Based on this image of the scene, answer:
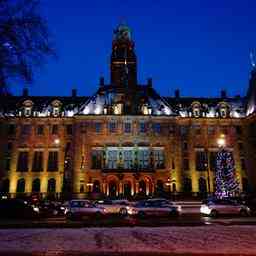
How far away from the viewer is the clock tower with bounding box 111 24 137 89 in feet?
198

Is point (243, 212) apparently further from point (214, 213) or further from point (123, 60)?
point (123, 60)

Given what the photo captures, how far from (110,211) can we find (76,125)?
90.0 feet

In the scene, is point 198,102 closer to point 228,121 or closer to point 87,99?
point 228,121

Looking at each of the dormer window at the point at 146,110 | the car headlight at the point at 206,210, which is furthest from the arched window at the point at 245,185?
the car headlight at the point at 206,210

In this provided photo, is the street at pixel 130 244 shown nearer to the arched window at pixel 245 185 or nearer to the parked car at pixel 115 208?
the parked car at pixel 115 208

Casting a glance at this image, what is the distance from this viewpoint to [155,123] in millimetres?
53938

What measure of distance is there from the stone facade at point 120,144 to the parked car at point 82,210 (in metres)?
22.2

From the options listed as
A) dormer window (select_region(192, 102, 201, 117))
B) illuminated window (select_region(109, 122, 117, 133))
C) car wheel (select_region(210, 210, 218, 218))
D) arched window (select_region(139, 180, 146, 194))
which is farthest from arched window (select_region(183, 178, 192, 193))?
car wheel (select_region(210, 210, 218, 218))

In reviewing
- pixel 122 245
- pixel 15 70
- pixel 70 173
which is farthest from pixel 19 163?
pixel 122 245

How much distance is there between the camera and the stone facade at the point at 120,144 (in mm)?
50656

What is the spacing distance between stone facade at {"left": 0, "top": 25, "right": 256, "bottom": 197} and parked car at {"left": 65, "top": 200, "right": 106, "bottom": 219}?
22.2 m

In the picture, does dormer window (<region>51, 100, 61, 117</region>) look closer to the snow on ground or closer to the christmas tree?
the christmas tree

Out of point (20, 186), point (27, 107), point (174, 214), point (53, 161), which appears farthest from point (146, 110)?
point (174, 214)

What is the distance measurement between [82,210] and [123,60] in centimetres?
4293
